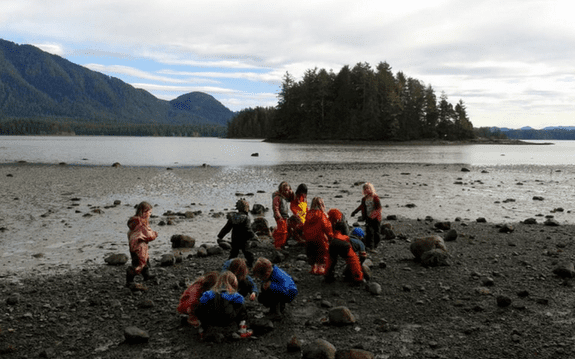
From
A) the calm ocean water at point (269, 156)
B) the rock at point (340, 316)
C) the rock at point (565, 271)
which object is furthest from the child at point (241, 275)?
the calm ocean water at point (269, 156)

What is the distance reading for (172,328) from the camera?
7145mm

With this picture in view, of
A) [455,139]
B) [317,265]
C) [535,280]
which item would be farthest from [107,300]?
[455,139]

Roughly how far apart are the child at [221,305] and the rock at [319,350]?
1273 mm

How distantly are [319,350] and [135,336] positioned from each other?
277 cm

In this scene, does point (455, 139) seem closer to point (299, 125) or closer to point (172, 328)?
point (299, 125)

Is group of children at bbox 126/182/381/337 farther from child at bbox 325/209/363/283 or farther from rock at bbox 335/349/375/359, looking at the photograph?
rock at bbox 335/349/375/359

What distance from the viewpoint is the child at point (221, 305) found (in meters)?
6.67

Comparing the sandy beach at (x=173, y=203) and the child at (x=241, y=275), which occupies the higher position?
the child at (x=241, y=275)

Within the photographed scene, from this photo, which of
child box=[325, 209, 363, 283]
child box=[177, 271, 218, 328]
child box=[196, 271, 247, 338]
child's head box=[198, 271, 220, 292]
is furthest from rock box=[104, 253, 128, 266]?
child box=[325, 209, 363, 283]

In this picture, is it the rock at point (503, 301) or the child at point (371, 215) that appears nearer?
the rock at point (503, 301)

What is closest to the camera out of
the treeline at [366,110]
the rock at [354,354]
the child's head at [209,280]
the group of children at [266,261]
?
the rock at [354,354]

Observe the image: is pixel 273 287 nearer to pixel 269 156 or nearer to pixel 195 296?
pixel 195 296

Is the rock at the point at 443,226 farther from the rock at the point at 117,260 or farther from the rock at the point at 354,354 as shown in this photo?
the rock at the point at 117,260

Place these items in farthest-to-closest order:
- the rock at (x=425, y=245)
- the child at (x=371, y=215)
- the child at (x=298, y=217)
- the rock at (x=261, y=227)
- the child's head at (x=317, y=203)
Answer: the rock at (x=261, y=227) < the child at (x=298, y=217) < the child at (x=371, y=215) < the rock at (x=425, y=245) < the child's head at (x=317, y=203)
